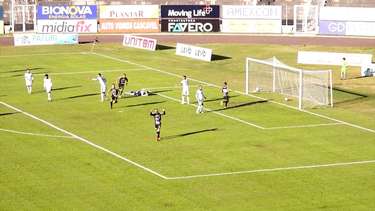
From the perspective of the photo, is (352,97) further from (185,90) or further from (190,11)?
(190,11)

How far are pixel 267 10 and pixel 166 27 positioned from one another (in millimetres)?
12653

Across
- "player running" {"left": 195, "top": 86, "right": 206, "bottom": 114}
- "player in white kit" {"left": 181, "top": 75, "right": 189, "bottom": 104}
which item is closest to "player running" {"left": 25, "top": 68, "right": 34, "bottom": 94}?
"player in white kit" {"left": 181, "top": 75, "right": 189, "bottom": 104}

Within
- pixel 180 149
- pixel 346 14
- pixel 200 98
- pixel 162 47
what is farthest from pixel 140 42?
pixel 180 149

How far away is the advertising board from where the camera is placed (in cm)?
11088

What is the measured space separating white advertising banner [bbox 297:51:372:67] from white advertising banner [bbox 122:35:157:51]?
18.1 m

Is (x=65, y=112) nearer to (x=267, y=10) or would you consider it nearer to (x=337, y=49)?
(x=337, y=49)

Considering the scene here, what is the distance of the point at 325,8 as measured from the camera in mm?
105188

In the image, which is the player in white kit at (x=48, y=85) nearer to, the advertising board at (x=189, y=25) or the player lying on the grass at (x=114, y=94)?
the player lying on the grass at (x=114, y=94)

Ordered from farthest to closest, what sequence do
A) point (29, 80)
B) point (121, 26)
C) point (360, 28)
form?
point (121, 26) < point (360, 28) < point (29, 80)

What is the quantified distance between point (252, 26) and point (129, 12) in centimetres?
1530

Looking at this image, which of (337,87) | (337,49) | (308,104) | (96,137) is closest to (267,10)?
(337,49)

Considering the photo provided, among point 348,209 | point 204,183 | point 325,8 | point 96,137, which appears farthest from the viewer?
point 325,8

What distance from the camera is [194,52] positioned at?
91.2 meters

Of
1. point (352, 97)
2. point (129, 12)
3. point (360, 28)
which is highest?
point (129, 12)
